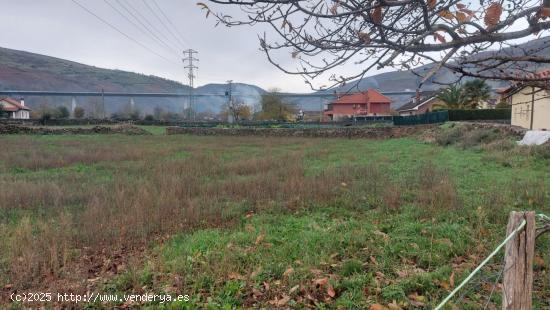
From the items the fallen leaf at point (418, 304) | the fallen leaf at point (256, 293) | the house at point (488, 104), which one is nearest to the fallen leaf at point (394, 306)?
the fallen leaf at point (418, 304)

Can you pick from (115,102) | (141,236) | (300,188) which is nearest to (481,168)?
(300,188)

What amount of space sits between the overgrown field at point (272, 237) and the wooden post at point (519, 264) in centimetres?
116

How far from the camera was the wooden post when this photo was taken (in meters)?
1.86

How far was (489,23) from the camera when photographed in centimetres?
177

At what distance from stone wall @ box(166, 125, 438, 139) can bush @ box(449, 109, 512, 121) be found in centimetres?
244

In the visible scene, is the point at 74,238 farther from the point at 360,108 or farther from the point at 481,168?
the point at 360,108

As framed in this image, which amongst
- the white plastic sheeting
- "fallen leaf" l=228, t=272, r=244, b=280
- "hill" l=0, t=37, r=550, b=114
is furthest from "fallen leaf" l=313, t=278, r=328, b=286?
"hill" l=0, t=37, r=550, b=114

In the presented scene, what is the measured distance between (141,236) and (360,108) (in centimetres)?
6822

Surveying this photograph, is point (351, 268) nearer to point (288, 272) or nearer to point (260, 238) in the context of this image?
point (288, 272)

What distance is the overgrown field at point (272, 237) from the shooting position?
12.1 ft

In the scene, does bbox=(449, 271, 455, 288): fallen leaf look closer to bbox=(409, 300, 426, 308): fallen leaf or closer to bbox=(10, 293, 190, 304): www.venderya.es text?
bbox=(409, 300, 426, 308): fallen leaf

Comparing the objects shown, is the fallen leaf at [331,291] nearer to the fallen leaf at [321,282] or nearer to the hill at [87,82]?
the fallen leaf at [321,282]

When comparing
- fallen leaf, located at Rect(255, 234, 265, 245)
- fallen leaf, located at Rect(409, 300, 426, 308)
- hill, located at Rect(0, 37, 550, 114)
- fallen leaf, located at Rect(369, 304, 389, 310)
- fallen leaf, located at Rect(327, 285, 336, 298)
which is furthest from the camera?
hill, located at Rect(0, 37, 550, 114)

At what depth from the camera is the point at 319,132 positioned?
38594mm
